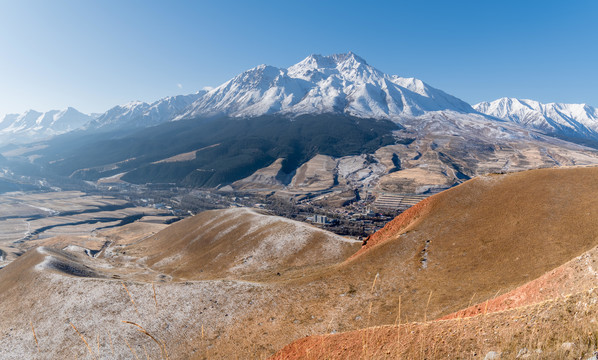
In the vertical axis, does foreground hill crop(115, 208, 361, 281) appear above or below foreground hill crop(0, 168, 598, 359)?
below

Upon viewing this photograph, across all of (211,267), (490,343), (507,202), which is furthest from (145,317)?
(507,202)

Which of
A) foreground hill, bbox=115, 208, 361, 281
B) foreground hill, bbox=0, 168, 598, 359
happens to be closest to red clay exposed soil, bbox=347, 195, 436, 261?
foreground hill, bbox=0, 168, 598, 359

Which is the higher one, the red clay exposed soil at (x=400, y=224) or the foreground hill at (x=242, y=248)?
the red clay exposed soil at (x=400, y=224)

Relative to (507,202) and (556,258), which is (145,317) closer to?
(556,258)

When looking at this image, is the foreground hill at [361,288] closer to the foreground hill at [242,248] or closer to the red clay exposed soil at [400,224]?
the red clay exposed soil at [400,224]

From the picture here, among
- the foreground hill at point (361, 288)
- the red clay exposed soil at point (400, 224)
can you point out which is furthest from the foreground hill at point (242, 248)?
the foreground hill at point (361, 288)

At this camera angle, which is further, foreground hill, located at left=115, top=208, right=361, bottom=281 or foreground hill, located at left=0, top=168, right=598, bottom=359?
foreground hill, located at left=115, top=208, right=361, bottom=281

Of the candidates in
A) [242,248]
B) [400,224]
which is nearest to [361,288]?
[400,224]

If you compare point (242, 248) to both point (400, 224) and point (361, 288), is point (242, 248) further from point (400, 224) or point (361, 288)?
point (361, 288)

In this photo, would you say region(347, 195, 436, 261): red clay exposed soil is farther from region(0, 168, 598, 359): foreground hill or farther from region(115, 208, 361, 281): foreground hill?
region(115, 208, 361, 281): foreground hill

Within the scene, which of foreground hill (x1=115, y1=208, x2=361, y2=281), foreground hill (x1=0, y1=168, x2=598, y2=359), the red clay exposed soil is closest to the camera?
foreground hill (x1=0, y1=168, x2=598, y2=359)

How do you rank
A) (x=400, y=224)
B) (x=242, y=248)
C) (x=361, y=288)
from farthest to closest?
1. (x=242, y=248)
2. (x=400, y=224)
3. (x=361, y=288)

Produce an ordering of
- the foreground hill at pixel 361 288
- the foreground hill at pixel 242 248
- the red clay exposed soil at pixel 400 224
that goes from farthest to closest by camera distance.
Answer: the foreground hill at pixel 242 248
the red clay exposed soil at pixel 400 224
the foreground hill at pixel 361 288
